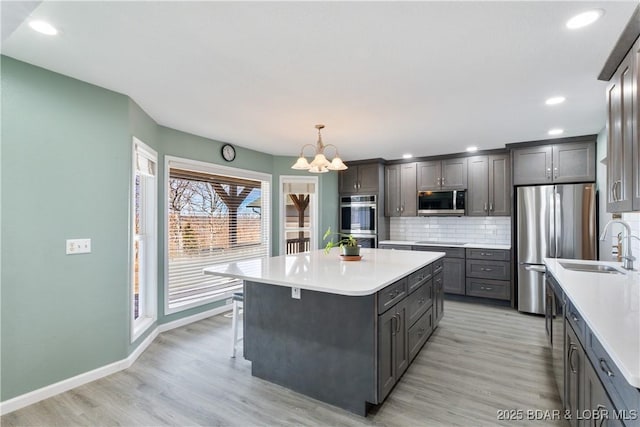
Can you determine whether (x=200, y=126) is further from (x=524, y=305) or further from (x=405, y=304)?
(x=524, y=305)

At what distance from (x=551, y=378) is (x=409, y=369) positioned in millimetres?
1153

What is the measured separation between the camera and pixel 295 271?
246 cm

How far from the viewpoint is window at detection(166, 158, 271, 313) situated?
3.83 meters

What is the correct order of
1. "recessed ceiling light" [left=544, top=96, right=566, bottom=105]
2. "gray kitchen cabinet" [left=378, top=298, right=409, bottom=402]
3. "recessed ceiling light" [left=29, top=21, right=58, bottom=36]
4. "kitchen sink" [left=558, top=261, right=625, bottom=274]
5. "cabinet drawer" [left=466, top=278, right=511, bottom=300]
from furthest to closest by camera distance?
"cabinet drawer" [left=466, top=278, right=511, bottom=300] < "recessed ceiling light" [left=544, top=96, right=566, bottom=105] < "kitchen sink" [left=558, top=261, right=625, bottom=274] < "gray kitchen cabinet" [left=378, top=298, right=409, bottom=402] < "recessed ceiling light" [left=29, top=21, right=58, bottom=36]

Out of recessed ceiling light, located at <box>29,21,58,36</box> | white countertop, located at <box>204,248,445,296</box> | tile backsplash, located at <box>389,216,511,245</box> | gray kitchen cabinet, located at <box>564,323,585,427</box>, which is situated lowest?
gray kitchen cabinet, located at <box>564,323,585,427</box>

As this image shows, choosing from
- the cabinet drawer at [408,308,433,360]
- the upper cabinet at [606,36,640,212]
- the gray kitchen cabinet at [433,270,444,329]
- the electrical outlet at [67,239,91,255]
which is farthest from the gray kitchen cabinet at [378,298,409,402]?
the electrical outlet at [67,239,91,255]

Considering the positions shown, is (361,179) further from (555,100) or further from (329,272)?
(329,272)

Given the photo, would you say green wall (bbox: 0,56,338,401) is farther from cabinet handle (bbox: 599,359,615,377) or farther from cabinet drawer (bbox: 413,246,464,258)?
cabinet drawer (bbox: 413,246,464,258)

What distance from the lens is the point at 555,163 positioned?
4.23m

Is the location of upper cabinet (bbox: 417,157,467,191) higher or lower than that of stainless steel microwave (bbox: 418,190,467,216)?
higher

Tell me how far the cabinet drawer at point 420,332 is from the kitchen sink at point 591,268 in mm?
1341

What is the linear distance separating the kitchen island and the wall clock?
212 cm

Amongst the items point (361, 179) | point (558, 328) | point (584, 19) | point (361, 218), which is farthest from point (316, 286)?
point (361, 179)

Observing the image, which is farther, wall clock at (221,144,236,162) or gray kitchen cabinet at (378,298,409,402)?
wall clock at (221,144,236,162)
